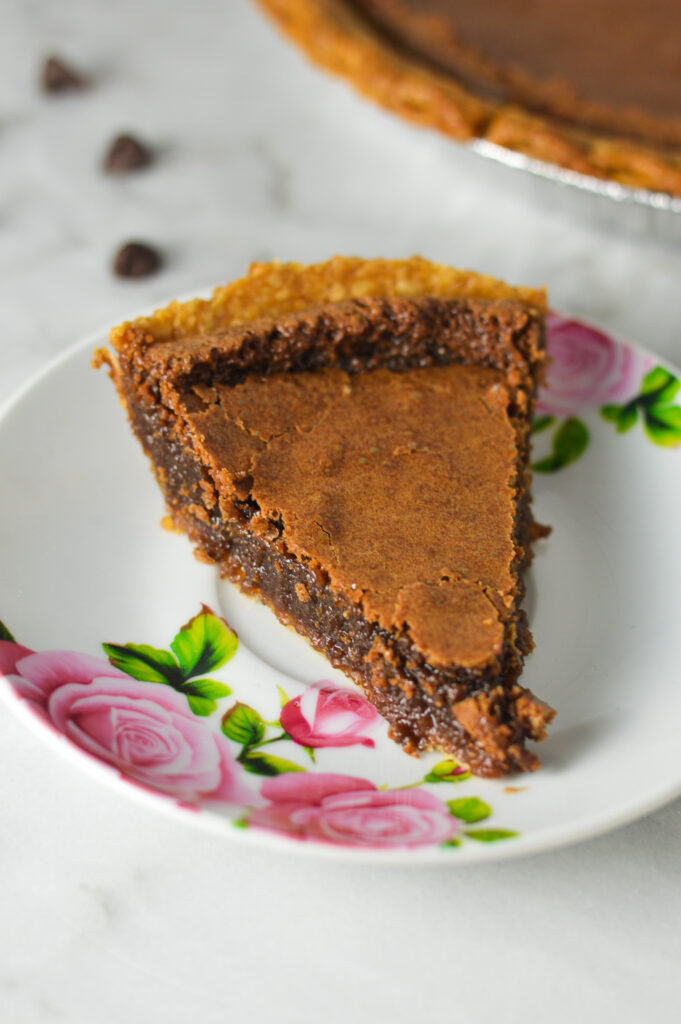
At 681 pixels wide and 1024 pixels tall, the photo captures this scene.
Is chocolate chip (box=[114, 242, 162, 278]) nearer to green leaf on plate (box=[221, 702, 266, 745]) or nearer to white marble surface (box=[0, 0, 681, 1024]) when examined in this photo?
white marble surface (box=[0, 0, 681, 1024])

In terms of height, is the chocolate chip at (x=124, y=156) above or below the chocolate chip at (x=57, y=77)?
below

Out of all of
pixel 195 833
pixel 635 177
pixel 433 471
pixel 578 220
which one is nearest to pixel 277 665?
pixel 195 833

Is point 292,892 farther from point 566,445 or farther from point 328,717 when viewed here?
point 566,445

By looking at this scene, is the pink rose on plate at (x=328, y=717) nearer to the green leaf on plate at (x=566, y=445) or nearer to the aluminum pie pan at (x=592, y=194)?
the green leaf on plate at (x=566, y=445)

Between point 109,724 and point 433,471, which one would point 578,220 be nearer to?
point 433,471

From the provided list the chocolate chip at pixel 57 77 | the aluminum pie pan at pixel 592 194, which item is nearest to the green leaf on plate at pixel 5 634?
the aluminum pie pan at pixel 592 194

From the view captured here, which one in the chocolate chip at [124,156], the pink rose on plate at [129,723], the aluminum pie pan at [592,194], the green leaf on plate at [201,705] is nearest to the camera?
the pink rose on plate at [129,723]
